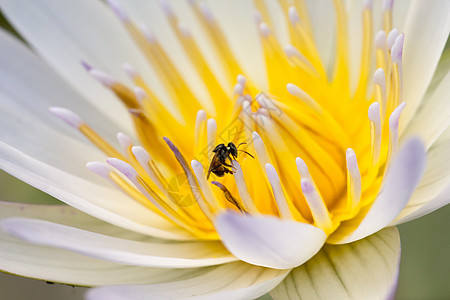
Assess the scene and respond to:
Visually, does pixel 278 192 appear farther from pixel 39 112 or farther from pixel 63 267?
pixel 39 112

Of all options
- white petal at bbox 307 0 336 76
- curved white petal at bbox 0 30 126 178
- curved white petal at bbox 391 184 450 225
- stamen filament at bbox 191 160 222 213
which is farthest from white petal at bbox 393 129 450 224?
curved white petal at bbox 0 30 126 178

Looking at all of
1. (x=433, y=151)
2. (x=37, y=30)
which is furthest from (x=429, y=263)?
(x=37, y=30)

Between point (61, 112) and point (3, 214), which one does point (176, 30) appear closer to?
point (61, 112)

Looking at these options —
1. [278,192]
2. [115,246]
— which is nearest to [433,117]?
[278,192]

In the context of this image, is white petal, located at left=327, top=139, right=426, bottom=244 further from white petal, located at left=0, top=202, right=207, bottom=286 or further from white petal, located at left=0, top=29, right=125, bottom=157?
white petal, located at left=0, top=29, right=125, bottom=157

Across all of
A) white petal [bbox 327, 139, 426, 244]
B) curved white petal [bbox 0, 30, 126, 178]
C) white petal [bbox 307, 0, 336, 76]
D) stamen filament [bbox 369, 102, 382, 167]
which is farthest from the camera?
white petal [bbox 307, 0, 336, 76]
